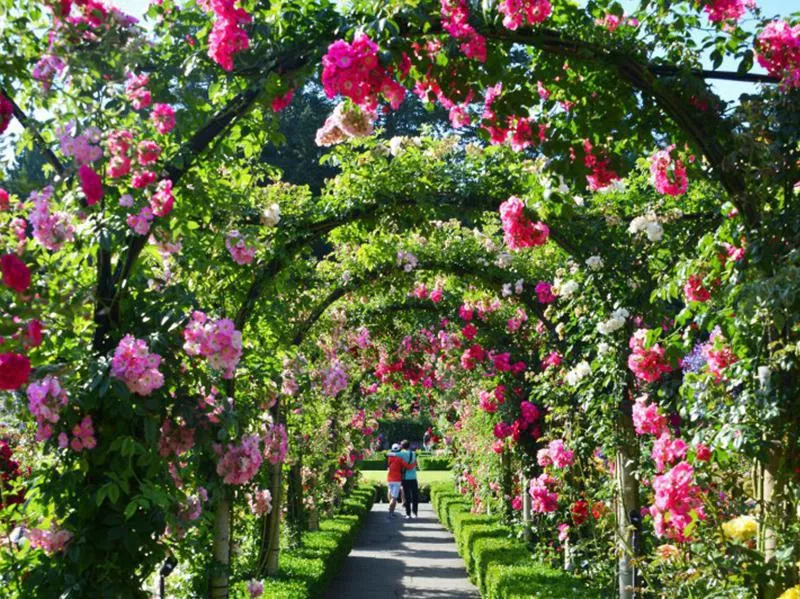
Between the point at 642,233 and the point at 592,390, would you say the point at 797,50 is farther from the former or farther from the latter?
the point at 592,390

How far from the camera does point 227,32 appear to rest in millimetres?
2842

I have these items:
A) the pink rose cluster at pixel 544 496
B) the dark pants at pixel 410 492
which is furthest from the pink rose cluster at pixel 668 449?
the dark pants at pixel 410 492

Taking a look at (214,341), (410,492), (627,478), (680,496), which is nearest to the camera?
(214,341)

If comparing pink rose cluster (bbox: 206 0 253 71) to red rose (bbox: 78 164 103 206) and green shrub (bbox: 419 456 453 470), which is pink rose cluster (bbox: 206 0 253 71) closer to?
red rose (bbox: 78 164 103 206)

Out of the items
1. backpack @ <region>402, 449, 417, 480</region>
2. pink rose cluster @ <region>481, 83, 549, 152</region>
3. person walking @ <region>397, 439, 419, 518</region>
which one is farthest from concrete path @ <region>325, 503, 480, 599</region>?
pink rose cluster @ <region>481, 83, 549, 152</region>

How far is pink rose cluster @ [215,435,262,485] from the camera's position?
331cm

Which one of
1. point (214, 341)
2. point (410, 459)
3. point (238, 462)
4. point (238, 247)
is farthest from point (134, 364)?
point (410, 459)

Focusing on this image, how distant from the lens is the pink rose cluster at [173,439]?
2.96m

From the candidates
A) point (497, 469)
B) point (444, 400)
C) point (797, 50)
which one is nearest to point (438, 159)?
point (797, 50)

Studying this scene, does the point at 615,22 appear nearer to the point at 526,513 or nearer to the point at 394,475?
the point at 526,513

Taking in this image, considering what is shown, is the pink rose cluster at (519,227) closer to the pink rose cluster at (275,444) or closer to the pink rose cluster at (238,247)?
the pink rose cluster at (238,247)

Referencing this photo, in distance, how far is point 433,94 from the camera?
3107mm

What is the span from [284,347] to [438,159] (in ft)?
5.27

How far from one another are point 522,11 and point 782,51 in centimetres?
88
